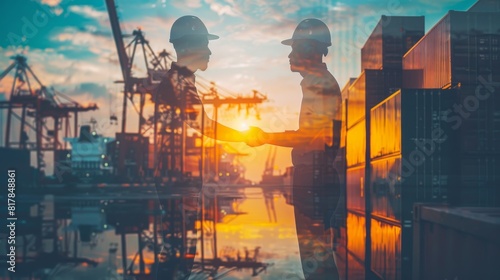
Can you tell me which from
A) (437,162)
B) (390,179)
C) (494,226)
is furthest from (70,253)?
(437,162)

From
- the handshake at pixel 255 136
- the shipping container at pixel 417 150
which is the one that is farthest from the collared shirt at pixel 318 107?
the shipping container at pixel 417 150

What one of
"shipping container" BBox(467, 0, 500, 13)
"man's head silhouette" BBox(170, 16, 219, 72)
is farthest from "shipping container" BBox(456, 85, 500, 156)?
"man's head silhouette" BBox(170, 16, 219, 72)

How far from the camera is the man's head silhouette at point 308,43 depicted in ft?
9.40

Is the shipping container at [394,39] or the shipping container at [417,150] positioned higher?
the shipping container at [394,39]

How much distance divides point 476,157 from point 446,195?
2.09 metres

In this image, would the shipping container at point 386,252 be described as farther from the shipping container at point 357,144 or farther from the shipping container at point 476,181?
the shipping container at point 357,144

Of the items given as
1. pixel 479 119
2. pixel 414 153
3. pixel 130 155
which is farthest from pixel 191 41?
pixel 130 155

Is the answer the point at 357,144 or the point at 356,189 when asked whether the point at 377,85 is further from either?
the point at 356,189

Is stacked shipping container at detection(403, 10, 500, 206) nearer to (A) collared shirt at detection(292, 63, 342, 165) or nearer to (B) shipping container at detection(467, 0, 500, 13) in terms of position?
(B) shipping container at detection(467, 0, 500, 13)

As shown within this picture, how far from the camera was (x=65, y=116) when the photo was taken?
71250mm

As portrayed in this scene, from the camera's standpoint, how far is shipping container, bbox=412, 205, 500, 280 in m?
6.87

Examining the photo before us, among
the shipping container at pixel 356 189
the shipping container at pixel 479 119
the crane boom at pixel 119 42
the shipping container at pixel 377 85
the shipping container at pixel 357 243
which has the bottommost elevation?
the shipping container at pixel 357 243

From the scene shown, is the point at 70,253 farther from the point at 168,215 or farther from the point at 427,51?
the point at 427,51

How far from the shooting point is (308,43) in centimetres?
289
